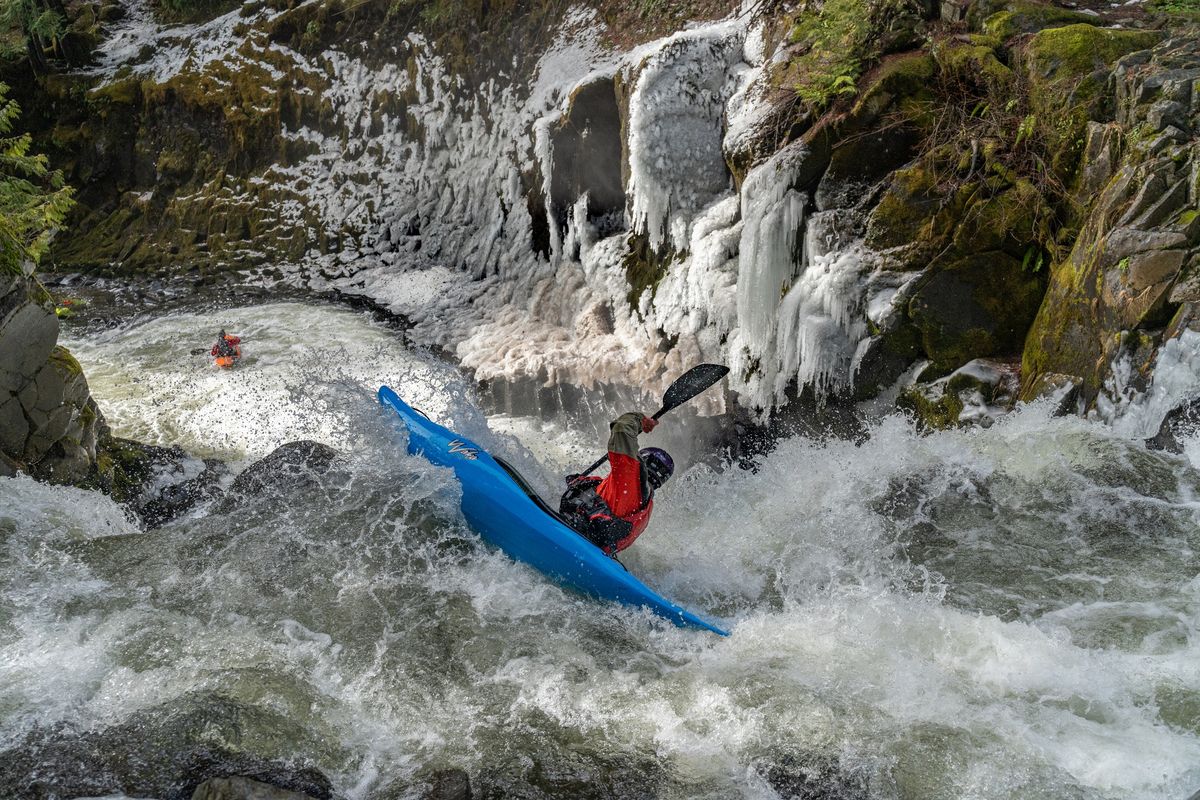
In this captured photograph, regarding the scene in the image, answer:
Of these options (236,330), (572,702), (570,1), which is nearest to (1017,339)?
(572,702)

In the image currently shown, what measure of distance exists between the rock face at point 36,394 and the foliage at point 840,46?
20.5ft

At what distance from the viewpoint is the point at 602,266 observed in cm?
997

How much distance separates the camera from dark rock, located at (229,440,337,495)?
6.42 meters

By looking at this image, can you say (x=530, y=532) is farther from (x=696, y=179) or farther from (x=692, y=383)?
(x=696, y=179)

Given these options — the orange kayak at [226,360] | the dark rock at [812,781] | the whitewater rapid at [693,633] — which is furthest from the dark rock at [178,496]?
the dark rock at [812,781]

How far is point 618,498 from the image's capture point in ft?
17.4

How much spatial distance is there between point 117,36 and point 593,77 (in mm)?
11637

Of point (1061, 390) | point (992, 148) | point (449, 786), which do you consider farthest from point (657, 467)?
point (992, 148)

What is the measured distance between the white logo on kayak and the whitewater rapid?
187 millimetres

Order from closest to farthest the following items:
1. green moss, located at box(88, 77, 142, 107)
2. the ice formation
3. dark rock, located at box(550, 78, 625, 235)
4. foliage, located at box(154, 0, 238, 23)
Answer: the ice formation
dark rock, located at box(550, 78, 625, 235)
green moss, located at box(88, 77, 142, 107)
foliage, located at box(154, 0, 238, 23)

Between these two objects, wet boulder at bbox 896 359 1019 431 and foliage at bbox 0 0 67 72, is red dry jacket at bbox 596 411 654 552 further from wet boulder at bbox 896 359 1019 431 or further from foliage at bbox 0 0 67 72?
foliage at bbox 0 0 67 72

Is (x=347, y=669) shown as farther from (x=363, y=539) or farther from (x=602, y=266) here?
(x=602, y=266)

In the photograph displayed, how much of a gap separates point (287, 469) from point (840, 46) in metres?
5.86

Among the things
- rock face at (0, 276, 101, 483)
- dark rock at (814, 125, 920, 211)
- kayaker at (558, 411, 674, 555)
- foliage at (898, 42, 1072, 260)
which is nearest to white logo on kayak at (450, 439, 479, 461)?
kayaker at (558, 411, 674, 555)
